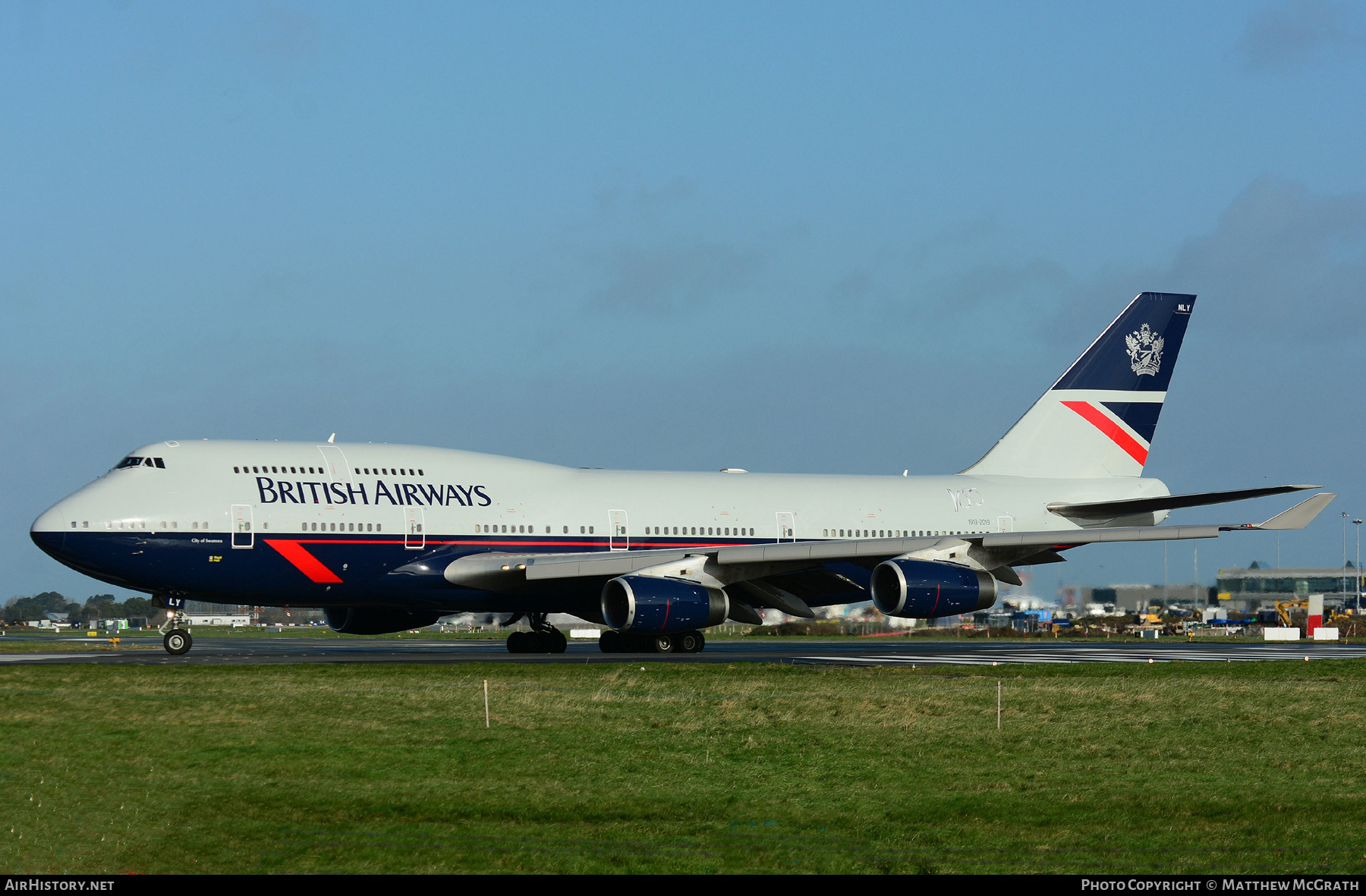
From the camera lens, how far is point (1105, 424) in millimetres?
43312

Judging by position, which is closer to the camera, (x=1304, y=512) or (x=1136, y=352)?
(x=1304, y=512)

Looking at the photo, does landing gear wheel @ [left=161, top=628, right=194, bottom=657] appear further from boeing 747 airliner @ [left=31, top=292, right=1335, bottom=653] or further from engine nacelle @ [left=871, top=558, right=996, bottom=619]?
engine nacelle @ [left=871, top=558, right=996, bottom=619]

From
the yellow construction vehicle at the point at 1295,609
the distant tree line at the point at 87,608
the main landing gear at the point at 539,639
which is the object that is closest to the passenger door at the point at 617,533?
the main landing gear at the point at 539,639

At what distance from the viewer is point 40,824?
42.4 feet

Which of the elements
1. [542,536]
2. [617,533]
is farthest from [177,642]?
[617,533]

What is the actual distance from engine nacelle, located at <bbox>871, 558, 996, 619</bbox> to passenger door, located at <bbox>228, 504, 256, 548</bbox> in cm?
1431

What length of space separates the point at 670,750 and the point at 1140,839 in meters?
6.43

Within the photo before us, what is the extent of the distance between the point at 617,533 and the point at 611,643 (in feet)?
9.50

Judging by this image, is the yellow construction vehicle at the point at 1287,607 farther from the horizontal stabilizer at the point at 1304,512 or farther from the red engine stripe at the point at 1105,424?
the horizontal stabilizer at the point at 1304,512

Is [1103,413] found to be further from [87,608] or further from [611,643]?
[87,608]

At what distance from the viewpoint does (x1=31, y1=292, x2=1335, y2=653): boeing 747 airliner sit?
31438 millimetres

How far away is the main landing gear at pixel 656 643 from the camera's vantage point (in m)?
35.8

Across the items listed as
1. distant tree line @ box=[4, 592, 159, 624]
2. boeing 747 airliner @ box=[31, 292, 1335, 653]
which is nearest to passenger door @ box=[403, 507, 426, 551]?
boeing 747 airliner @ box=[31, 292, 1335, 653]
